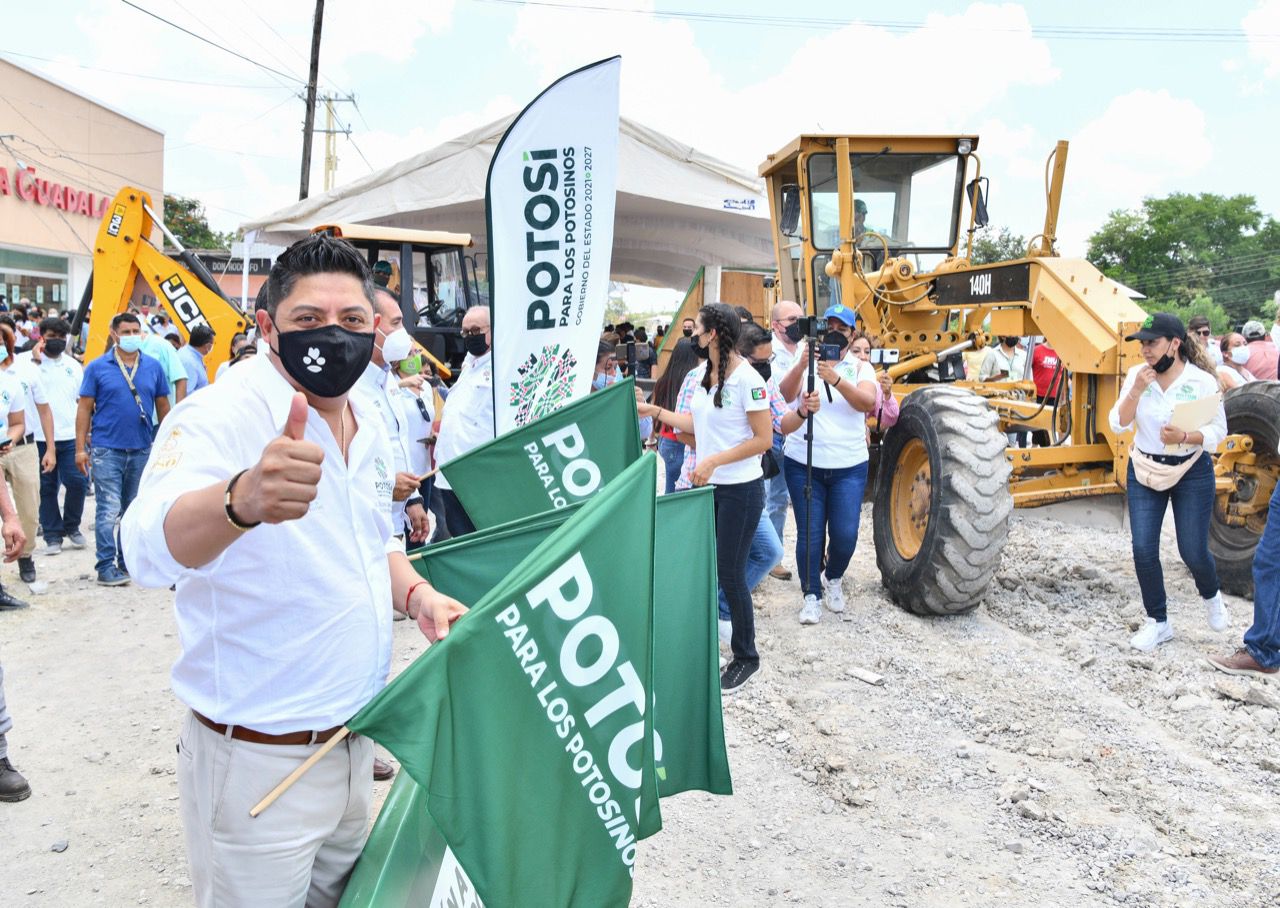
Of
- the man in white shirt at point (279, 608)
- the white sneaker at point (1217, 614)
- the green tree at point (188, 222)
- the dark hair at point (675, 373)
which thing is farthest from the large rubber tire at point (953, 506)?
the green tree at point (188, 222)

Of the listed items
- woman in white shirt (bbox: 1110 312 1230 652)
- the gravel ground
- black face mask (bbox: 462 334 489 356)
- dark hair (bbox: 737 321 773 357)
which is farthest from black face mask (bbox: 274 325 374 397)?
woman in white shirt (bbox: 1110 312 1230 652)

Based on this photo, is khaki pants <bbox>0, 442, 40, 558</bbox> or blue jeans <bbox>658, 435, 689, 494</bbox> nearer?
khaki pants <bbox>0, 442, 40, 558</bbox>

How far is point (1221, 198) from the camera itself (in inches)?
2200

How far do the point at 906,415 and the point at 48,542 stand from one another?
24.3 feet

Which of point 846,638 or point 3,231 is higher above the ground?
point 3,231

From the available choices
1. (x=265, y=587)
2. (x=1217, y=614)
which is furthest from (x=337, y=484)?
(x=1217, y=614)

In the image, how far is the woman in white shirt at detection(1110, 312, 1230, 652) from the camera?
17.8ft

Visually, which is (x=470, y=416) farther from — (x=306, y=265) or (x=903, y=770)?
(x=306, y=265)

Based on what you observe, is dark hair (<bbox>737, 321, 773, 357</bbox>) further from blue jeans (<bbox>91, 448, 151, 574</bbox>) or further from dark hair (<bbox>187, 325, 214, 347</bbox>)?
dark hair (<bbox>187, 325, 214, 347</bbox>)

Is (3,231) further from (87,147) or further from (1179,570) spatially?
(1179,570)

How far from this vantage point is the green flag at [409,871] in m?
2.07

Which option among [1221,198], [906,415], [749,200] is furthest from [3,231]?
[1221,198]

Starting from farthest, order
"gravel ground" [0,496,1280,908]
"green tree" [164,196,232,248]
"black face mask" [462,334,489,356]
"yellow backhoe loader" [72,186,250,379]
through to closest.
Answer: "green tree" [164,196,232,248] → "yellow backhoe loader" [72,186,250,379] → "black face mask" [462,334,489,356] → "gravel ground" [0,496,1280,908]

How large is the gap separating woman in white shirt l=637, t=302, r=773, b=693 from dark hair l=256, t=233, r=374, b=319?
3163mm
